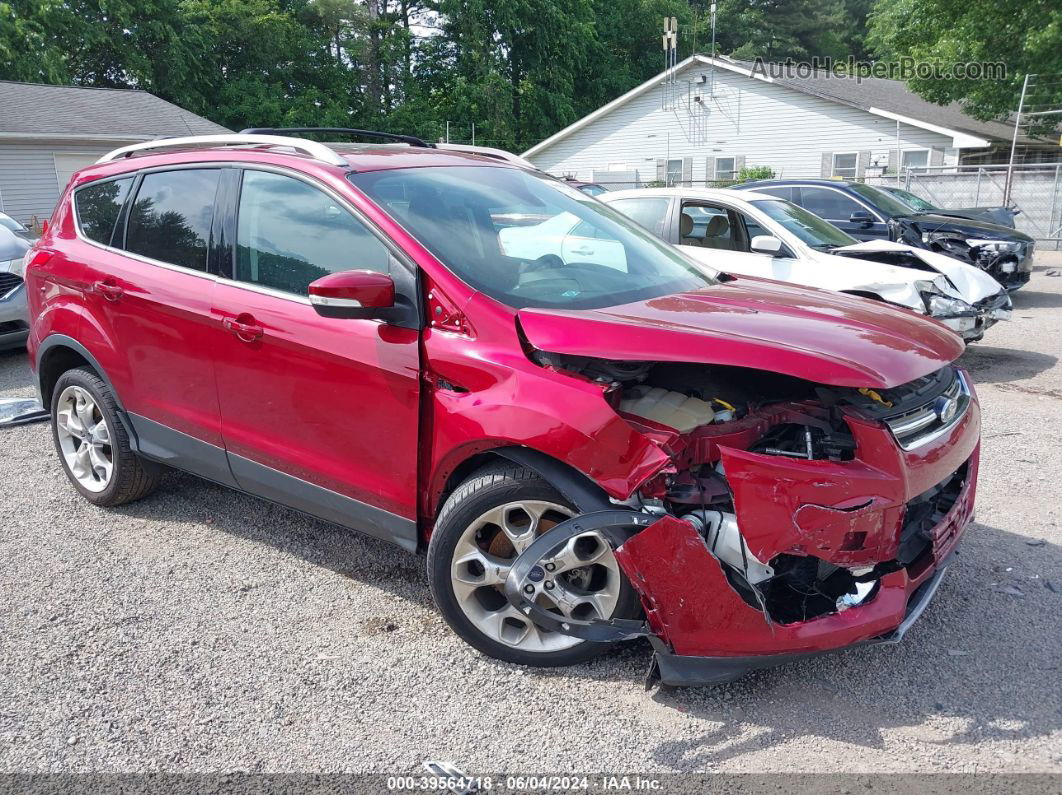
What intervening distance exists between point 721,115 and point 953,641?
1170 inches

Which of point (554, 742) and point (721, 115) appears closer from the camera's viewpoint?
point (554, 742)

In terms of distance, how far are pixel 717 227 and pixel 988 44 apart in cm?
1950

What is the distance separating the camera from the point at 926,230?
438 inches

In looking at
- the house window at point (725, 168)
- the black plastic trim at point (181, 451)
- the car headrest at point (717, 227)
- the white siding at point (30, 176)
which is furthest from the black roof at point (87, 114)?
the black plastic trim at point (181, 451)

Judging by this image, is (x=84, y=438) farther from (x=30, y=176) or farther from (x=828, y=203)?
(x=30, y=176)

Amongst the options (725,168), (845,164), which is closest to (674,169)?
(725,168)

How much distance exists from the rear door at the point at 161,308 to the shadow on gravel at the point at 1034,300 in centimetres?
1082

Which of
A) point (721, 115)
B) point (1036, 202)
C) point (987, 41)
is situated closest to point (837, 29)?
point (721, 115)

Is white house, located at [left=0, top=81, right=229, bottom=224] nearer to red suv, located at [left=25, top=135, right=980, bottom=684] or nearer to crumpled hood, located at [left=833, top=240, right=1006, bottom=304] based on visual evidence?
crumpled hood, located at [left=833, top=240, right=1006, bottom=304]

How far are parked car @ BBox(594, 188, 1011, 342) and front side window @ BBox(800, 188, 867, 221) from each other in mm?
2967

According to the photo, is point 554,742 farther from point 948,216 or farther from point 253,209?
point 948,216

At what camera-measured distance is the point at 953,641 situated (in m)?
3.30

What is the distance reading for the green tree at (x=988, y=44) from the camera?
21.7 metres

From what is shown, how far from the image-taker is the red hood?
2748 mm
